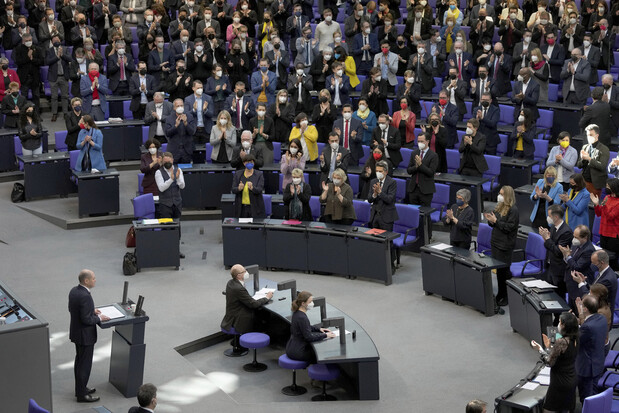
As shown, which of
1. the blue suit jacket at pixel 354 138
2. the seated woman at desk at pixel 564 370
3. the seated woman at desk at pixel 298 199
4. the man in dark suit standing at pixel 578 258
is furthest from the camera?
the blue suit jacket at pixel 354 138

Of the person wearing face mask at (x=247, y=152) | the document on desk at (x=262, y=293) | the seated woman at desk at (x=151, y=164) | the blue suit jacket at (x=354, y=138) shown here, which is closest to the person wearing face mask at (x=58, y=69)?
the seated woman at desk at (x=151, y=164)

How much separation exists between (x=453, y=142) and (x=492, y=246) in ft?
18.1

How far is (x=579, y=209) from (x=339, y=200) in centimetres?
388

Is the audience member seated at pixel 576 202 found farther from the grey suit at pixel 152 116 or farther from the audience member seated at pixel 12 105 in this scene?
the audience member seated at pixel 12 105

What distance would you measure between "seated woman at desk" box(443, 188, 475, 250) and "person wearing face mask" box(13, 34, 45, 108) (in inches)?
448

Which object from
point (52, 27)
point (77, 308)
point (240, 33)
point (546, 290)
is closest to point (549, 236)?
point (546, 290)

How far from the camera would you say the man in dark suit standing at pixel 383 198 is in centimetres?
1619

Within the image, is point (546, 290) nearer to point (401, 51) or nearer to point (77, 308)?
point (77, 308)

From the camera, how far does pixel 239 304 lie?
13.4 metres

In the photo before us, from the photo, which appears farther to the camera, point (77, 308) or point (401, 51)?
point (401, 51)

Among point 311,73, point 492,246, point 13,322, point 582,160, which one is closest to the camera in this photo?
point 13,322

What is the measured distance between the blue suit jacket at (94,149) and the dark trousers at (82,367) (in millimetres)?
7207

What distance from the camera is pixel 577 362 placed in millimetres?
10852

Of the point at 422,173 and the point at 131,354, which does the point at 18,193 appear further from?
the point at 131,354
